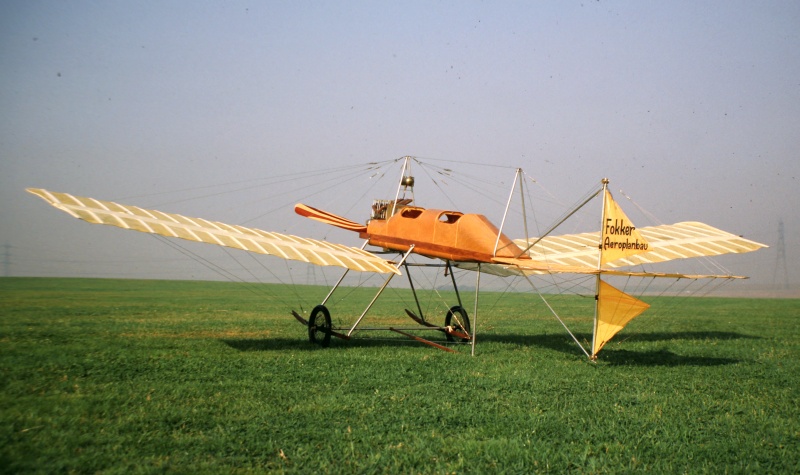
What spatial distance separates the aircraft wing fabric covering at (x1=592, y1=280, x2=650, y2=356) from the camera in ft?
38.1

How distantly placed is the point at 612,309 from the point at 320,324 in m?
6.84

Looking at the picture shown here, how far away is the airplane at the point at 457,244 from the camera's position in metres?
11.6

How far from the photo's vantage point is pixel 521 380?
1055 centimetres

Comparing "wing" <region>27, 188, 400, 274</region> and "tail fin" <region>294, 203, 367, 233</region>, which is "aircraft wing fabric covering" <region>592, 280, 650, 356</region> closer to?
"wing" <region>27, 188, 400, 274</region>

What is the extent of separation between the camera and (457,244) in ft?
47.4

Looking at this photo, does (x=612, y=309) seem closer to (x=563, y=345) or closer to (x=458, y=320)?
(x=563, y=345)

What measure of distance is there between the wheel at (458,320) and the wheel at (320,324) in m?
3.53

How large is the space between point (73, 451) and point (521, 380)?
6917 mm

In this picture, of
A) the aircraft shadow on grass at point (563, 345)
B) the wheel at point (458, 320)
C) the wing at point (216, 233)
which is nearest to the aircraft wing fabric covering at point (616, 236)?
the aircraft shadow on grass at point (563, 345)

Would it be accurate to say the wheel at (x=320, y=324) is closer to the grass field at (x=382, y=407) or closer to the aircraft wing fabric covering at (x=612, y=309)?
the grass field at (x=382, y=407)

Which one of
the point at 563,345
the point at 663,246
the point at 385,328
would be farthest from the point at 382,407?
the point at 663,246

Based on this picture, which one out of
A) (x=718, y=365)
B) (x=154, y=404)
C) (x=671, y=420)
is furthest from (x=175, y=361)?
(x=718, y=365)

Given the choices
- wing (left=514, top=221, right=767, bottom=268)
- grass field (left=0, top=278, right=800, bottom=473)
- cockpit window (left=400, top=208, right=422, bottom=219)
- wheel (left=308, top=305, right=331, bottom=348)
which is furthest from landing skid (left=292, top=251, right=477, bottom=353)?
wing (left=514, top=221, right=767, bottom=268)

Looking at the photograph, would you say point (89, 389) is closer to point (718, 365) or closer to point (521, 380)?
point (521, 380)
